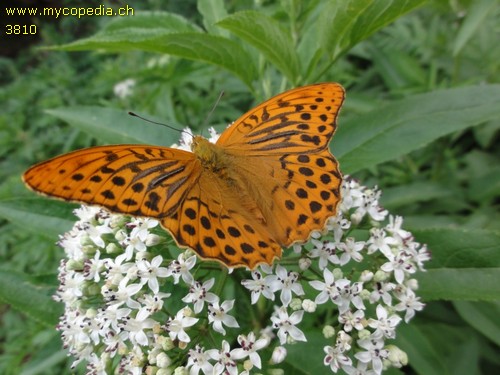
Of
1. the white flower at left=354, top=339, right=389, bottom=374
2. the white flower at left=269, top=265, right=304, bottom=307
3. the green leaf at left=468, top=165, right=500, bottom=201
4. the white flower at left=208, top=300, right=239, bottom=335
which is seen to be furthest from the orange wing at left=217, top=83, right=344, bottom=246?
the green leaf at left=468, top=165, right=500, bottom=201

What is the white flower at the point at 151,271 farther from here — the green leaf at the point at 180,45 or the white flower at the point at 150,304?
the green leaf at the point at 180,45

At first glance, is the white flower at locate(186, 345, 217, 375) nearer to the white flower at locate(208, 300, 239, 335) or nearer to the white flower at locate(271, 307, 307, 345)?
the white flower at locate(208, 300, 239, 335)

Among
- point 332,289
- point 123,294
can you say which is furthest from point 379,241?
point 123,294

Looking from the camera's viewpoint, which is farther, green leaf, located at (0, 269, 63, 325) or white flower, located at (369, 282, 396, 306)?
green leaf, located at (0, 269, 63, 325)

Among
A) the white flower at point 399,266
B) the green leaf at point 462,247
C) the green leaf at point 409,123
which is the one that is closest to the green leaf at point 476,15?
the green leaf at point 409,123

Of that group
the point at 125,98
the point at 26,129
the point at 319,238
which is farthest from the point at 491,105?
the point at 26,129

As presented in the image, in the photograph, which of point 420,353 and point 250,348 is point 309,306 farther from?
point 420,353
